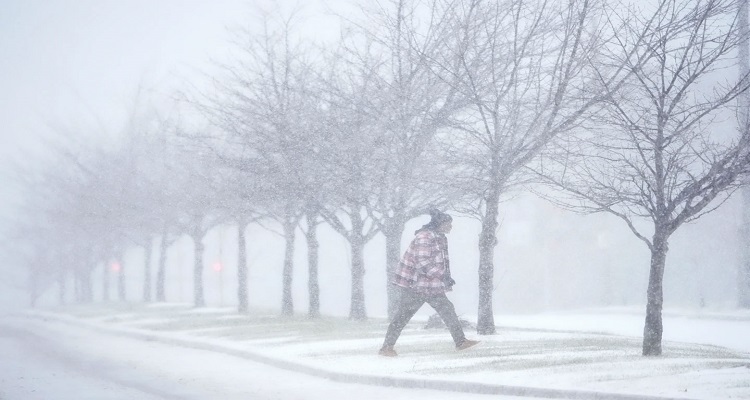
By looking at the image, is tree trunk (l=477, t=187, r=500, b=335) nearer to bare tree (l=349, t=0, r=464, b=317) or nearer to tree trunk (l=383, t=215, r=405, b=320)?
bare tree (l=349, t=0, r=464, b=317)

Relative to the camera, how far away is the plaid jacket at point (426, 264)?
12516mm

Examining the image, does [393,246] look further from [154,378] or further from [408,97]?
[154,378]

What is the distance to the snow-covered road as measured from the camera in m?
10.1

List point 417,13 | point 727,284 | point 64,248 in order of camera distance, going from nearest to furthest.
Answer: point 417,13 < point 727,284 < point 64,248

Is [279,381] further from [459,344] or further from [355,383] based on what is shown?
[459,344]

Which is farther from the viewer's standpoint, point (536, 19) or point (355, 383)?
point (536, 19)

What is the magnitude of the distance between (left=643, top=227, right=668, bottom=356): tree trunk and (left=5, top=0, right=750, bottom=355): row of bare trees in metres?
0.03

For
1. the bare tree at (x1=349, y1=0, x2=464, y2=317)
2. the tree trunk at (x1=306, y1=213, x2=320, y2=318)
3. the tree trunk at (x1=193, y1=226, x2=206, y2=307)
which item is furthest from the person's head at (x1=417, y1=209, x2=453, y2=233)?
the tree trunk at (x1=193, y1=226, x2=206, y2=307)

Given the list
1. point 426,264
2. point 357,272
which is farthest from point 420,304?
point 357,272

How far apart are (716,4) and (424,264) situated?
542 centimetres

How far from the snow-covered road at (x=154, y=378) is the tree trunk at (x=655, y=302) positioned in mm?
3238

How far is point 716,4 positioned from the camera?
12.9m

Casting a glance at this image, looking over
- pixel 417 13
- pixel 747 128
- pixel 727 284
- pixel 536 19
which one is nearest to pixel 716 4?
pixel 747 128

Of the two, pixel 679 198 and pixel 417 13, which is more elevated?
pixel 417 13
